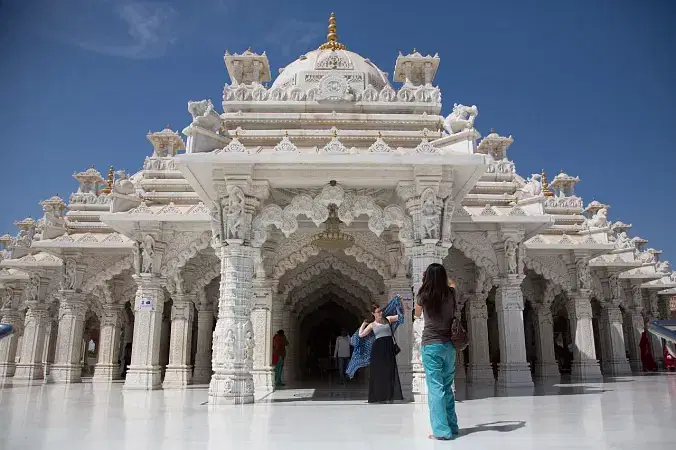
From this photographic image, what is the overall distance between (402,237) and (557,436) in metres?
3.98

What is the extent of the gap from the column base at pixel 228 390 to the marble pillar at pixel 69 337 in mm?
7832

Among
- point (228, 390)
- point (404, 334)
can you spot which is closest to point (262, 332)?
point (404, 334)

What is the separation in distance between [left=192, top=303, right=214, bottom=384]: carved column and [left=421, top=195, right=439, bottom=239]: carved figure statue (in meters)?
8.36

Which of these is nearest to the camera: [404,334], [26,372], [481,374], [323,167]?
[323,167]

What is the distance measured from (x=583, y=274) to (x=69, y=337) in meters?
13.6

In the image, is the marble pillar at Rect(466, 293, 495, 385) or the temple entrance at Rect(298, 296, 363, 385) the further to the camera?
A: the temple entrance at Rect(298, 296, 363, 385)

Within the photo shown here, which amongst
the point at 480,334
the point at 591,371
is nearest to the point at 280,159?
the point at 480,334

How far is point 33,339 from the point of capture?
1598cm

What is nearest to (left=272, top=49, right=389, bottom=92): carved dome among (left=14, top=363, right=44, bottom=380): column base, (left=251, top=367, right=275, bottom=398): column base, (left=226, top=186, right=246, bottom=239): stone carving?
(left=226, top=186, right=246, bottom=239): stone carving

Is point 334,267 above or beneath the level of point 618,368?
above

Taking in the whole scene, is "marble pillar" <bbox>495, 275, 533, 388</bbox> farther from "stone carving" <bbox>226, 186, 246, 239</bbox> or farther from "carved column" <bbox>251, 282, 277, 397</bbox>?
"stone carving" <bbox>226, 186, 246, 239</bbox>

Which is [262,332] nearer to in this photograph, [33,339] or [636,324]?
[33,339]

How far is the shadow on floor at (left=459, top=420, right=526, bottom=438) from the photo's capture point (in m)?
5.15

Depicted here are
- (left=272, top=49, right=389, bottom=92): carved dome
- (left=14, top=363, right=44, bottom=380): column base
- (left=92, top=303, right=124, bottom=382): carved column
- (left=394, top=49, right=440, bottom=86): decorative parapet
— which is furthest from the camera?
(left=14, top=363, right=44, bottom=380): column base
